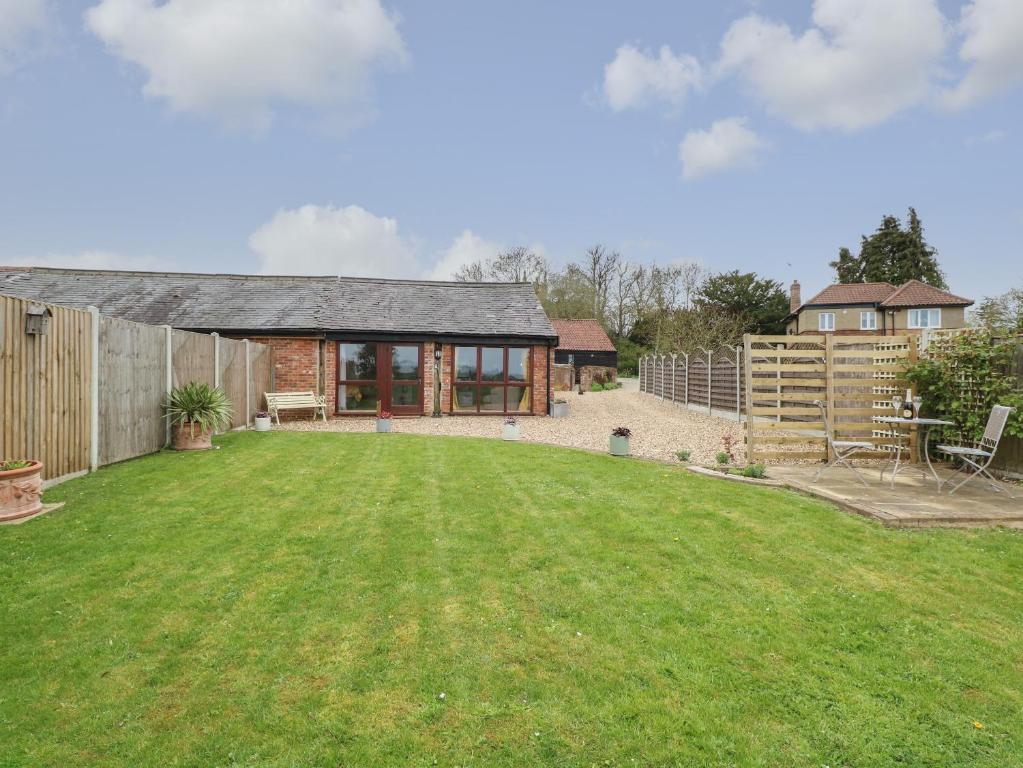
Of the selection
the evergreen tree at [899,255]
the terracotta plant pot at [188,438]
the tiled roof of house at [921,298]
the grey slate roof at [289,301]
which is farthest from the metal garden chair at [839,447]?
the evergreen tree at [899,255]

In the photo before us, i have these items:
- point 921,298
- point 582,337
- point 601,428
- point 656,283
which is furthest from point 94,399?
point 921,298

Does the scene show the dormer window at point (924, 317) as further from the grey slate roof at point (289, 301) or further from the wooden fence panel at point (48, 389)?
the wooden fence panel at point (48, 389)

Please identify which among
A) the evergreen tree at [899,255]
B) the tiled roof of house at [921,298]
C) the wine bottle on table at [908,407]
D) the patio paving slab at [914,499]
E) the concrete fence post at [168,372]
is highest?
the evergreen tree at [899,255]

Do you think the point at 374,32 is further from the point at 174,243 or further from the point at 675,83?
the point at 174,243

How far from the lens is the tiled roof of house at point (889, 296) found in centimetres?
3500

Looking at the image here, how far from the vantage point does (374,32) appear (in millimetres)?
12062

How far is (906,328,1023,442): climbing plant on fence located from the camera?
6887 mm

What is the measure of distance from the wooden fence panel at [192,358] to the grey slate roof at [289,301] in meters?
4.86

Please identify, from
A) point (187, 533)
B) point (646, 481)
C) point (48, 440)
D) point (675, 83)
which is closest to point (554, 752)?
point (187, 533)

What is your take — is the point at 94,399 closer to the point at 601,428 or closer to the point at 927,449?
the point at 601,428

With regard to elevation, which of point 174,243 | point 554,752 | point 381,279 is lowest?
point 554,752

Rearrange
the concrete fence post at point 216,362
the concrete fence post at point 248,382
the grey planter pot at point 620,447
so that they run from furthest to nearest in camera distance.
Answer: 1. the concrete fence post at point 248,382
2. the concrete fence post at point 216,362
3. the grey planter pot at point 620,447

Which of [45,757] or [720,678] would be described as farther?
[720,678]

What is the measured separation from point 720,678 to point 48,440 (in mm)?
7612
